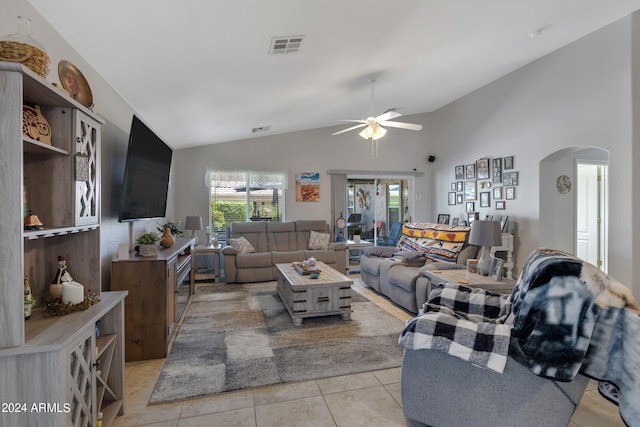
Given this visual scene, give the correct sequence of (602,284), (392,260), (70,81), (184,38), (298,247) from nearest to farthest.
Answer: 1. (602,284)
2. (70,81)
3. (184,38)
4. (392,260)
5. (298,247)

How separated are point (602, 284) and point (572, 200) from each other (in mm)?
4348

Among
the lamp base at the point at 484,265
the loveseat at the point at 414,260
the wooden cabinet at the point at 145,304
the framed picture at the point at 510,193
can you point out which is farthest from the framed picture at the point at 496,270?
the wooden cabinet at the point at 145,304

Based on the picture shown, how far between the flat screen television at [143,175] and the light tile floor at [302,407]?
1.47 metres

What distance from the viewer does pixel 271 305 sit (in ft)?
13.1

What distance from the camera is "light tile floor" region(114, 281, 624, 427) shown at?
186cm

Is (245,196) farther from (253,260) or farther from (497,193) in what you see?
(497,193)

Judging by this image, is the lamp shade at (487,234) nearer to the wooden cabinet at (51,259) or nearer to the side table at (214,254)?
the wooden cabinet at (51,259)

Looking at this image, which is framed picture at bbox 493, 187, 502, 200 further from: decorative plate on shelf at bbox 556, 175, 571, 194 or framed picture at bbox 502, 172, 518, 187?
decorative plate on shelf at bbox 556, 175, 571, 194

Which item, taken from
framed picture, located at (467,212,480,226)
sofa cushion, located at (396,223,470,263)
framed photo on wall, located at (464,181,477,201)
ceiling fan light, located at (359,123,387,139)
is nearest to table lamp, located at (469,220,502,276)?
sofa cushion, located at (396,223,470,263)

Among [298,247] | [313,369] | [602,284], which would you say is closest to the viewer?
[602,284]

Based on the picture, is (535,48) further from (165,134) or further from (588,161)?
(165,134)

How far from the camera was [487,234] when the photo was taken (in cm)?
321

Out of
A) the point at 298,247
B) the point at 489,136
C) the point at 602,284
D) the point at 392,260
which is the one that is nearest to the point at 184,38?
the point at 602,284

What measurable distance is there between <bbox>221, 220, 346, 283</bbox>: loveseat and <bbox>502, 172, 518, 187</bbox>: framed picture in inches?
114
